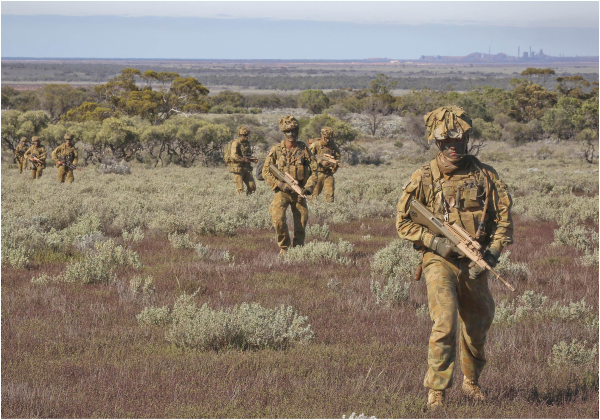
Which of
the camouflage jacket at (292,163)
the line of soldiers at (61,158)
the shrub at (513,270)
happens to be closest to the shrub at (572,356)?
the shrub at (513,270)

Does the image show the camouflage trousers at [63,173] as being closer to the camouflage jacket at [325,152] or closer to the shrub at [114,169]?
the shrub at [114,169]

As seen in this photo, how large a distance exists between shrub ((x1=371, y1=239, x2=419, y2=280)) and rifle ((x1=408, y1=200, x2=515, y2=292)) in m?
4.10

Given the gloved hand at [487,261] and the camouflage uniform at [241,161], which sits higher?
the gloved hand at [487,261]

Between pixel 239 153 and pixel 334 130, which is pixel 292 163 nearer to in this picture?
pixel 239 153

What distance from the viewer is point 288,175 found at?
10.4 m

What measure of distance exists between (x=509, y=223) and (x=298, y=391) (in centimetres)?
201

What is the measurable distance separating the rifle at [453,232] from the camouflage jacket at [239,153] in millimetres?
13413

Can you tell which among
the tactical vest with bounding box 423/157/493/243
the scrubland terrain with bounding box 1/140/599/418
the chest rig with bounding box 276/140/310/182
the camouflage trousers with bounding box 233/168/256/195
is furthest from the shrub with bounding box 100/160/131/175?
the tactical vest with bounding box 423/157/493/243

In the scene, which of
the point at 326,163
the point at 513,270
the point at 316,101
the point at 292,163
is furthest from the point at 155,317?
the point at 316,101

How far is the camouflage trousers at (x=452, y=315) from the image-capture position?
4.68 meters

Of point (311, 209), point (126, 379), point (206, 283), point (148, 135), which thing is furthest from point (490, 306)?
point (148, 135)

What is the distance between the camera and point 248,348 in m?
6.19

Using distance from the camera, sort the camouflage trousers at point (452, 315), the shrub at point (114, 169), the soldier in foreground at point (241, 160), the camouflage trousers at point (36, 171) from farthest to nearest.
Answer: the shrub at point (114, 169), the camouflage trousers at point (36, 171), the soldier in foreground at point (241, 160), the camouflage trousers at point (452, 315)

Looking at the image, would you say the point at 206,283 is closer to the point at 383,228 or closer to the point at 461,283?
the point at 461,283
